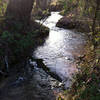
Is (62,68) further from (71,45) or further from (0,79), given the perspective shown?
(71,45)

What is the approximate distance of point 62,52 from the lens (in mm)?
10414

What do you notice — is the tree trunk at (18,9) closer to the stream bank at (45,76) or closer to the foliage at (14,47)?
the foliage at (14,47)

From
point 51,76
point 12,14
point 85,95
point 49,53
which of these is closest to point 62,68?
point 51,76

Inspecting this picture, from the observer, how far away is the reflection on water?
7.93m

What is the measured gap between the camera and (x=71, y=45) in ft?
38.8

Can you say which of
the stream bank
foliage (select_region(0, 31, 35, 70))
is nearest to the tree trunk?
foliage (select_region(0, 31, 35, 70))

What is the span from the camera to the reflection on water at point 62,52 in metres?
7.93

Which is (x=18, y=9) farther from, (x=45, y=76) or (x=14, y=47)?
(x=45, y=76)

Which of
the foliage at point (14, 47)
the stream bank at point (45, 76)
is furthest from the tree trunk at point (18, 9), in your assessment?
the stream bank at point (45, 76)

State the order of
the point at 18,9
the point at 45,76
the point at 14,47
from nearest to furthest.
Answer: the point at 45,76 < the point at 14,47 < the point at 18,9

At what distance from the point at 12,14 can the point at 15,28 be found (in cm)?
135

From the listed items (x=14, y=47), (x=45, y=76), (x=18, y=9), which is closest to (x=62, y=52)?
(x=14, y=47)

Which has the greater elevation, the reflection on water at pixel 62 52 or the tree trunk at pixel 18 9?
the tree trunk at pixel 18 9

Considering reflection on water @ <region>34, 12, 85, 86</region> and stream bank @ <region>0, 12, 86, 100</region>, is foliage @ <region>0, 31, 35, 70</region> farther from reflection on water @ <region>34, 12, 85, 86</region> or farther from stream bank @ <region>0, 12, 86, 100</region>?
reflection on water @ <region>34, 12, 85, 86</region>
